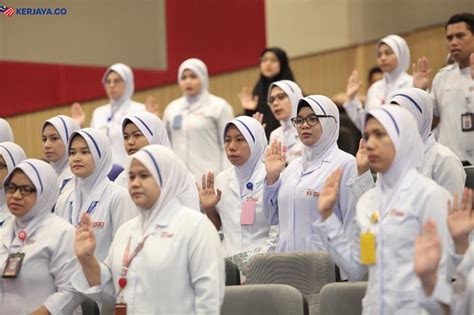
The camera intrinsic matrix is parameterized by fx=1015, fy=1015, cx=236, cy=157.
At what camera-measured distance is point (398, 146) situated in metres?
4.18

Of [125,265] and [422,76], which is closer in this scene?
[125,265]

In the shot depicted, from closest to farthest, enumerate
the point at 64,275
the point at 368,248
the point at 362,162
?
the point at 368,248, the point at 64,275, the point at 362,162

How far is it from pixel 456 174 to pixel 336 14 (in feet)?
17.9

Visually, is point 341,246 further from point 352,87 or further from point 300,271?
point 352,87

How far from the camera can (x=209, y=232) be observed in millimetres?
4312

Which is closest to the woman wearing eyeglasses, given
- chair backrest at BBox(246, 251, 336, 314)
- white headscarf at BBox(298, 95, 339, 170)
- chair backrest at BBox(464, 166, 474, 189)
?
white headscarf at BBox(298, 95, 339, 170)

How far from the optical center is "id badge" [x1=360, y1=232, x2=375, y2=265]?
162 inches

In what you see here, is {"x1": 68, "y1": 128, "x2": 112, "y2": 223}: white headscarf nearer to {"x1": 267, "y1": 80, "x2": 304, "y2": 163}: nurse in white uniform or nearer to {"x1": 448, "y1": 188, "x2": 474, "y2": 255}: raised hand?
{"x1": 267, "y1": 80, "x2": 304, "y2": 163}: nurse in white uniform

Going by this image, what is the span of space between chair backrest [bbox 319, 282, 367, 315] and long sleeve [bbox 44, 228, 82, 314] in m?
1.18

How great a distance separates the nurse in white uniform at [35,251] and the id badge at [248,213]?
125 cm

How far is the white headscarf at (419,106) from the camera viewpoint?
5621mm

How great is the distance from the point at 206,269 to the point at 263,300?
427 mm

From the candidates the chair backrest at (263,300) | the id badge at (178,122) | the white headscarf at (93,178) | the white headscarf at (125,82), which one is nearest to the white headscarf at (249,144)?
the white headscarf at (93,178)

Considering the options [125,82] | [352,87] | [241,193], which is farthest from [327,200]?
[125,82]
